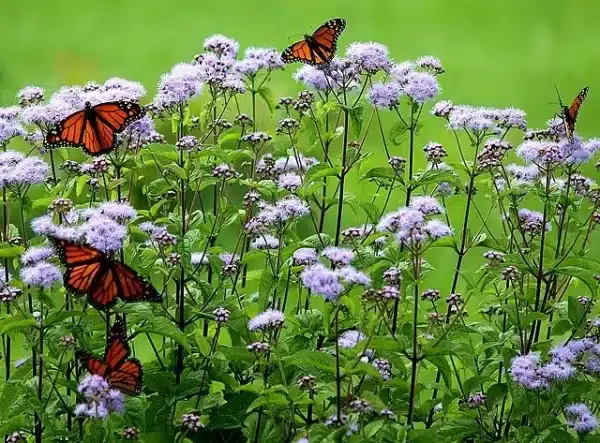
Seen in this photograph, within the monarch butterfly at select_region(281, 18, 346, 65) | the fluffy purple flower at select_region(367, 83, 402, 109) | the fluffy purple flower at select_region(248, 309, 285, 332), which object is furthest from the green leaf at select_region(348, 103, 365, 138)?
the fluffy purple flower at select_region(248, 309, 285, 332)

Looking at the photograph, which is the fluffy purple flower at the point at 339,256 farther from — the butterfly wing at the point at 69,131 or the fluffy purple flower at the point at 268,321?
the butterfly wing at the point at 69,131

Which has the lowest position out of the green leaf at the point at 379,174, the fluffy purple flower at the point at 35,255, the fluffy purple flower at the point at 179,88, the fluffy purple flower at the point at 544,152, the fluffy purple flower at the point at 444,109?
the fluffy purple flower at the point at 35,255

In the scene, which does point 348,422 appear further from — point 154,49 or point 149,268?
point 154,49

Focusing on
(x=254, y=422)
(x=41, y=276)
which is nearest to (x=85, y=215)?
(x=41, y=276)

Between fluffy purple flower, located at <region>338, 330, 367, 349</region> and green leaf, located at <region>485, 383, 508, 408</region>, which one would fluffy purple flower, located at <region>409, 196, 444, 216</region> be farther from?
green leaf, located at <region>485, 383, 508, 408</region>

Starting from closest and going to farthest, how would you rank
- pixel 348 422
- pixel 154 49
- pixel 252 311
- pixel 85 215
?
pixel 348 422, pixel 85 215, pixel 252 311, pixel 154 49

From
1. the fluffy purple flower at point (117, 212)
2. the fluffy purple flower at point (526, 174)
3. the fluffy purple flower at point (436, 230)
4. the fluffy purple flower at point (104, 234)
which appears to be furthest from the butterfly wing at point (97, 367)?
the fluffy purple flower at point (526, 174)
